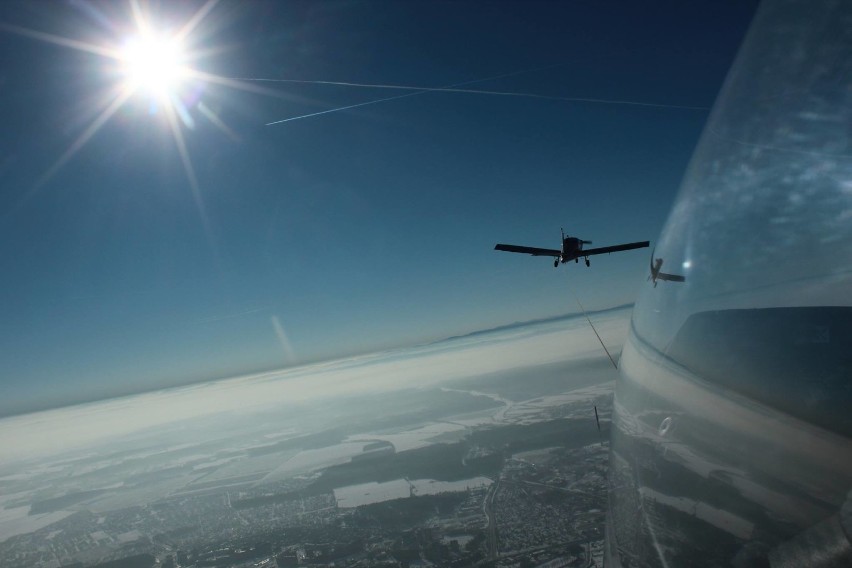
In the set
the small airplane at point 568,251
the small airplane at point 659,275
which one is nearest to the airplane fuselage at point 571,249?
the small airplane at point 568,251

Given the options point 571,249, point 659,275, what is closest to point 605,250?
point 571,249

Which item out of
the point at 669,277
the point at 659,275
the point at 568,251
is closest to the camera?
the point at 669,277

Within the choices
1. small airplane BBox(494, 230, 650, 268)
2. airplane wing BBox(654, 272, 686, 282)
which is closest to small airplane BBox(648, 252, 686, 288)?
airplane wing BBox(654, 272, 686, 282)

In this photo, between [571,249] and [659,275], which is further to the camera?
[571,249]

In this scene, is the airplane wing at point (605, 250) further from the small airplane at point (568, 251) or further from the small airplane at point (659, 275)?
the small airplane at point (659, 275)

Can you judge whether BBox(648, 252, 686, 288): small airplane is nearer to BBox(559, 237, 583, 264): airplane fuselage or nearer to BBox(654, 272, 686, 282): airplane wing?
BBox(654, 272, 686, 282): airplane wing

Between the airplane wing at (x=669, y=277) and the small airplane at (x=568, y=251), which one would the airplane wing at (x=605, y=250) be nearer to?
the small airplane at (x=568, y=251)

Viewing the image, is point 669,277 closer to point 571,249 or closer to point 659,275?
point 659,275

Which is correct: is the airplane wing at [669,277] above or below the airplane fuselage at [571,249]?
below

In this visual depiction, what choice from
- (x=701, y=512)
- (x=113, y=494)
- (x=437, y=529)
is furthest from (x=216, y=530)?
(x=701, y=512)

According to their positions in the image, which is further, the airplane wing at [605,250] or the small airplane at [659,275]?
the airplane wing at [605,250]

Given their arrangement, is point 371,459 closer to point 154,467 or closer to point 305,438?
point 305,438
